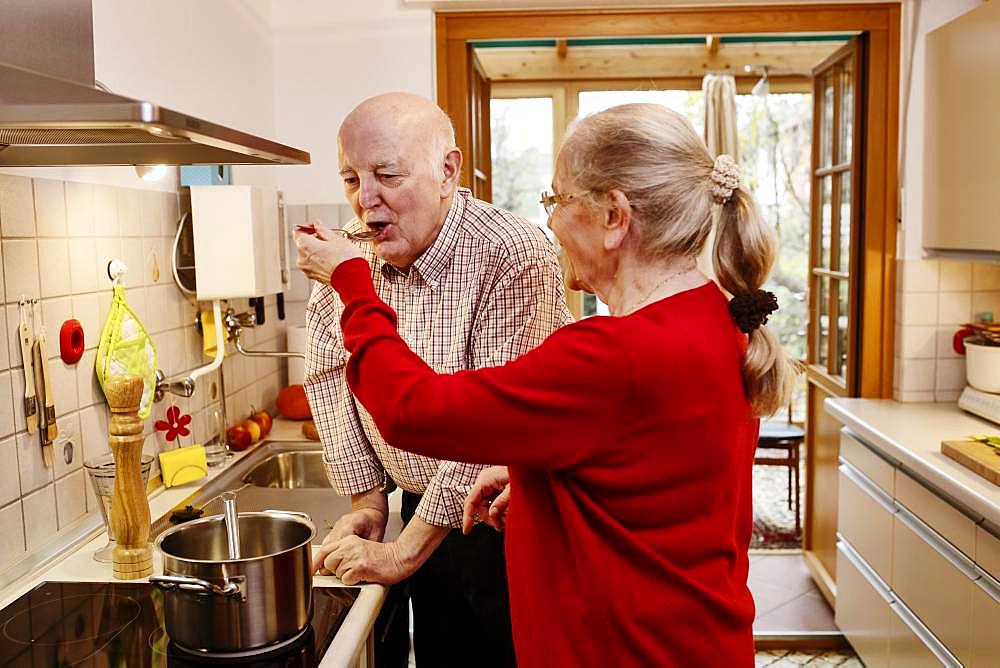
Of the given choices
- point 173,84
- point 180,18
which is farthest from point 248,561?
point 180,18

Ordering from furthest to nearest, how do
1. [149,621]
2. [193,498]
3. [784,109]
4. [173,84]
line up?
[784,109], [173,84], [193,498], [149,621]

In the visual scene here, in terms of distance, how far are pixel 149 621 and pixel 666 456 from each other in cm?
87

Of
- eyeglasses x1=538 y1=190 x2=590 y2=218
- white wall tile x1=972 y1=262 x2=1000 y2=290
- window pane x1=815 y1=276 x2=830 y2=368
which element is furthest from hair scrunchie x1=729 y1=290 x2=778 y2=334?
window pane x1=815 y1=276 x2=830 y2=368

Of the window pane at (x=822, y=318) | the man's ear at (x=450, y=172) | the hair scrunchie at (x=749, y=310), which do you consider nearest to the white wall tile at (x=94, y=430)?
the man's ear at (x=450, y=172)

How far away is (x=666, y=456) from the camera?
3.77 ft

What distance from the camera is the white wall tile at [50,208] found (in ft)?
5.79

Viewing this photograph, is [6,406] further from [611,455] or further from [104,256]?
[611,455]

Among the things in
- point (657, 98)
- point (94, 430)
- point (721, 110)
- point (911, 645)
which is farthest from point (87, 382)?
point (657, 98)

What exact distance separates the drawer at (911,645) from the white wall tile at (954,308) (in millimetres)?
989

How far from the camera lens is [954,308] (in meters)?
3.23

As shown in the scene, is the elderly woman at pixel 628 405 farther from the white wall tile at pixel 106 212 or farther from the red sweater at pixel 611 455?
the white wall tile at pixel 106 212

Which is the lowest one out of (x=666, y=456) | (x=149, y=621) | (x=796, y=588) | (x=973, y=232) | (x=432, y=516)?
(x=796, y=588)

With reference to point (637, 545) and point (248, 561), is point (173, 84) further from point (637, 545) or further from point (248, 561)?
point (637, 545)

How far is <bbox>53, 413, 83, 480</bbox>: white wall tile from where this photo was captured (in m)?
1.83
